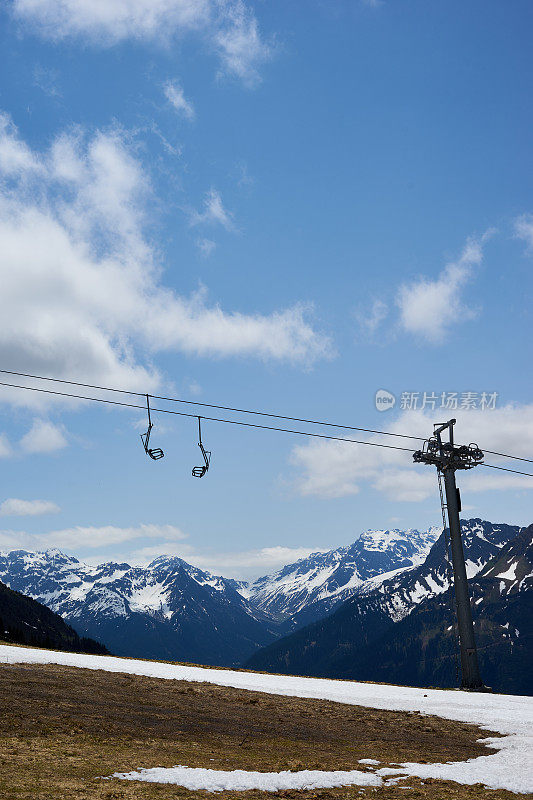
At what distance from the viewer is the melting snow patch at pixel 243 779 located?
15.2 m

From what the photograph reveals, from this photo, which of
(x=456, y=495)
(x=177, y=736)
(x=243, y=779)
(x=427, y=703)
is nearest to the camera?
(x=243, y=779)

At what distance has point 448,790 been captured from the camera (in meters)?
16.4

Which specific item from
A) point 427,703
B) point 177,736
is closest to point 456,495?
point 427,703

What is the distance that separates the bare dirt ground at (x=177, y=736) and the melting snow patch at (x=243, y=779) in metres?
0.49

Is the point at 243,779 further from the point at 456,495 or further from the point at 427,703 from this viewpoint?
the point at 456,495

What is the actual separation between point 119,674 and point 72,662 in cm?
583

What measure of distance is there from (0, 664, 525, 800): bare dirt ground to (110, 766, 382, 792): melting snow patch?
0.49m

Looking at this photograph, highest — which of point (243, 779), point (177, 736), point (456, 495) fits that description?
point (456, 495)

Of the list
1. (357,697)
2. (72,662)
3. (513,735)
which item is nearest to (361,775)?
(513,735)

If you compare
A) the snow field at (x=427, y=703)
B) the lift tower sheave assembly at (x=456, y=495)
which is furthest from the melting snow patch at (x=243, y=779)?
the lift tower sheave assembly at (x=456, y=495)

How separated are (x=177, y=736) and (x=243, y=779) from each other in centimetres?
582

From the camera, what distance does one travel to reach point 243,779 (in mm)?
15828

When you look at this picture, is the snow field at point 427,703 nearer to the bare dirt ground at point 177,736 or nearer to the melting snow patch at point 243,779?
the melting snow patch at point 243,779

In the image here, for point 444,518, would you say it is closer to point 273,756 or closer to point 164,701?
point 164,701
